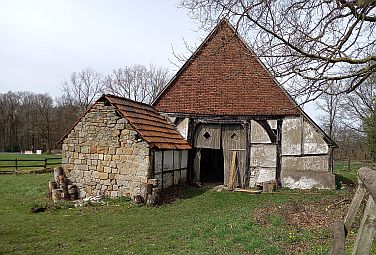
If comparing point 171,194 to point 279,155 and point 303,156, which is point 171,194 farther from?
point 303,156

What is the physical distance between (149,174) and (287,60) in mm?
6439

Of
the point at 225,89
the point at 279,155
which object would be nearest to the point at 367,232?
the point at 279,155

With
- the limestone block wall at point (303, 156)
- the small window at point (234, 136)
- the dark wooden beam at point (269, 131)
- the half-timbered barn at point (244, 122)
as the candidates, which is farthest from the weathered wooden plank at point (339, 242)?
the small window at point (234, 136)

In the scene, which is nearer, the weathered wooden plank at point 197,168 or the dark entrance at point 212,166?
the weathered wooden plank at point 197,168

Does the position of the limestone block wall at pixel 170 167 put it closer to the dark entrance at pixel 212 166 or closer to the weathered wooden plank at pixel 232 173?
the weathered wooden plank at pixel 232 173

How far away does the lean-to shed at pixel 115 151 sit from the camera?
41.3ft

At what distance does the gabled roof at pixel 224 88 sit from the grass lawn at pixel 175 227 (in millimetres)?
4123

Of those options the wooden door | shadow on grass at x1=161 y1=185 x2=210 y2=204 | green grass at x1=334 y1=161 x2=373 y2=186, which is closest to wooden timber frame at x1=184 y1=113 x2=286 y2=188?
the wooden door

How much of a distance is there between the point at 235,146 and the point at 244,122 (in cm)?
110

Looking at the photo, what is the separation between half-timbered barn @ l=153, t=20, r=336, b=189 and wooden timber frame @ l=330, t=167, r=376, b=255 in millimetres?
12151

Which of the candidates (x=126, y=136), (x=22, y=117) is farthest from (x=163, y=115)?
(x=22, y=117)

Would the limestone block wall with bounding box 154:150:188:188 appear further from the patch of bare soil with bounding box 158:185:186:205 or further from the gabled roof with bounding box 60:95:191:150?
the gabled roof with bounding box 60:95:191:150

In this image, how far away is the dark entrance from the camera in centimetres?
1844

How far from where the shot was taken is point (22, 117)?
5362 centimetres
